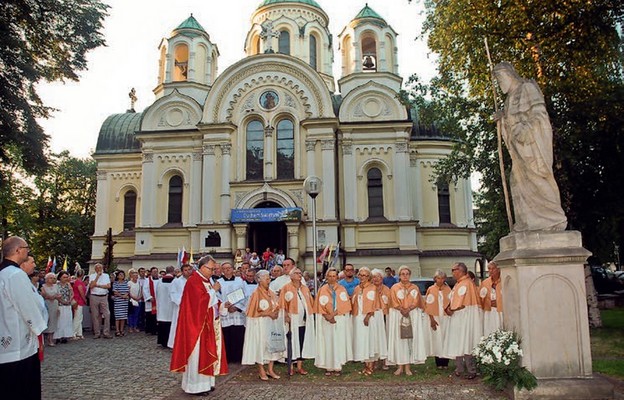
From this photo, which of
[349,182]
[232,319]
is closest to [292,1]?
[349,182]

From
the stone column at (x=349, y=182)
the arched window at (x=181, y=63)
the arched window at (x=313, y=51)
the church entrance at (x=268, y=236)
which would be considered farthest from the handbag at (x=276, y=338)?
the arched window at (x=313, y=51)

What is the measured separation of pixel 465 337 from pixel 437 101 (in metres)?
11.2

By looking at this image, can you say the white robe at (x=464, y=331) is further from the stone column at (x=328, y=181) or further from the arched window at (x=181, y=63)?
the arched window at (x=181, y=63)

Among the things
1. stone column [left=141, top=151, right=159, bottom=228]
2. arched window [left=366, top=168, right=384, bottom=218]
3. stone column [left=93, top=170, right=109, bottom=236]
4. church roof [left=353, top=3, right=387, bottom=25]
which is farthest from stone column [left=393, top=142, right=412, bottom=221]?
stone column [left=93, top=170, right=109, bottom=236]

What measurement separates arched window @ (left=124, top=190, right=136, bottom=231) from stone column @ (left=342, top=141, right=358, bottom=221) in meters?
12.0

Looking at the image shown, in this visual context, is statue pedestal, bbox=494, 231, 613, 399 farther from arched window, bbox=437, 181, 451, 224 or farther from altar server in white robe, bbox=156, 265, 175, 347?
arched window, bbox=437, 181, 451, 224

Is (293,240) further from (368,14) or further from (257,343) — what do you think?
(257,343)

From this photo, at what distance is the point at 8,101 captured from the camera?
13.4m

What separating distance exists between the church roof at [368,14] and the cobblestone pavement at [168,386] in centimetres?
2376

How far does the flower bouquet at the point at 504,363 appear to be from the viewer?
680cm

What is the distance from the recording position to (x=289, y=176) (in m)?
26.2

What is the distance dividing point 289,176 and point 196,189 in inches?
186

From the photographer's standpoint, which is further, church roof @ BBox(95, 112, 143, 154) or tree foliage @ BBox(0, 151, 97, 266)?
tree foliage @ BBox(0, 151, 97, 266)

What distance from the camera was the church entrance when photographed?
2614 cm
